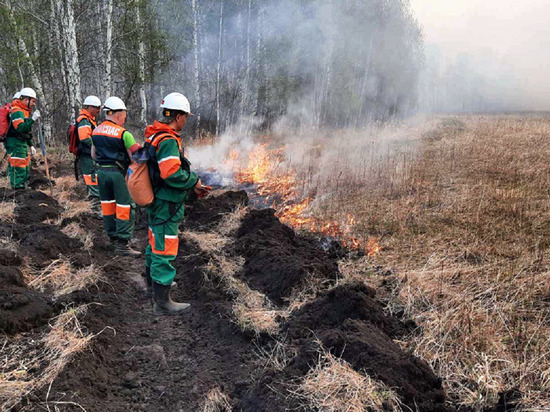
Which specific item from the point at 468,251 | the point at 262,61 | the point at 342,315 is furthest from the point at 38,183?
the point at 262,61

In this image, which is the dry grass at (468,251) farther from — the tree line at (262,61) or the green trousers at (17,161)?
the tree line at (262,61)

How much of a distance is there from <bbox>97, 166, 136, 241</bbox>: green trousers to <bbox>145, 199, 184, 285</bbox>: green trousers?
75.9 inches

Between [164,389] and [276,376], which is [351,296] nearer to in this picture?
[276,376]

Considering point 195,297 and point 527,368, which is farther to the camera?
point 195,297

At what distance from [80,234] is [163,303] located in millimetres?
2643

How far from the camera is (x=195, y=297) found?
4.55 metres

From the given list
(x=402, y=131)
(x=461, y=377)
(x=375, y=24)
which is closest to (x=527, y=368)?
(x=461, y=377)

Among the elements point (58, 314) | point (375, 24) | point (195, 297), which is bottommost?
point (195, 297)

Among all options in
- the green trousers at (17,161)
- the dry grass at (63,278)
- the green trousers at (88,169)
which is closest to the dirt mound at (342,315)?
the dry grass at (63,278)

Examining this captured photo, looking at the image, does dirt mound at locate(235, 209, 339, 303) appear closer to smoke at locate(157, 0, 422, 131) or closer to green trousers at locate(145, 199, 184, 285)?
green trousers at locate(145, 199, 184, 285)

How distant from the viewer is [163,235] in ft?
13.1

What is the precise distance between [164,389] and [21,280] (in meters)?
2.20

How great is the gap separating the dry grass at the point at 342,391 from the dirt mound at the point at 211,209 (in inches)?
181

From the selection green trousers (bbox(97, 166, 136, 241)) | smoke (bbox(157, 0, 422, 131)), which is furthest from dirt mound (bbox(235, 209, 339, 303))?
smoke (bbox(157, 0, 422, 131))
